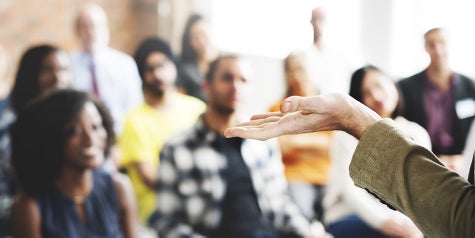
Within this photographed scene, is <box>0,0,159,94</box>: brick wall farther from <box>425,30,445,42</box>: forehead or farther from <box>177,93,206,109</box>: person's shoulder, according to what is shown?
<box>425,30,445,42</box>: forehead

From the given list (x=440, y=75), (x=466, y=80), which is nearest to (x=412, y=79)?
(x=440, y=75)

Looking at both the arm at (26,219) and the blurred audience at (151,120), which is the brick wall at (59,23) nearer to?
the blurred audience at (151,120)

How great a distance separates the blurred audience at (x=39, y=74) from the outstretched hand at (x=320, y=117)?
2.18 m

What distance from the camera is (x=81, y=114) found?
239 cm

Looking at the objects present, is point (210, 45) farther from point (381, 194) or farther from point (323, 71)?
point (381, 194)

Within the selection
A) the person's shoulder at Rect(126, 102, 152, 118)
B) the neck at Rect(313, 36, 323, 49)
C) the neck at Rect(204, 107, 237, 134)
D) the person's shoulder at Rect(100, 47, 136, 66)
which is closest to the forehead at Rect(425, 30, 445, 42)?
the neck at Rect(313, 36, 323, 49)

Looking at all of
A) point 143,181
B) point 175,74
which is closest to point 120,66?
point 175,74

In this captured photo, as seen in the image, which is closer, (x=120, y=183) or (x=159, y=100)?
(x=120, y=183)

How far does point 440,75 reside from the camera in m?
2.98

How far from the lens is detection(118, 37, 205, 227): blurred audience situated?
296 centimetres

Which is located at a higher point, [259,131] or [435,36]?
[259,131]

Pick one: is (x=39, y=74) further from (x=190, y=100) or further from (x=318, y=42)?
(x=318, y=42)

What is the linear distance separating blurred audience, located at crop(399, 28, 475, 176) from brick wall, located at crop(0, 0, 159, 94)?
1.75 meters

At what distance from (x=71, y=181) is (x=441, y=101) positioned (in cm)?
155
